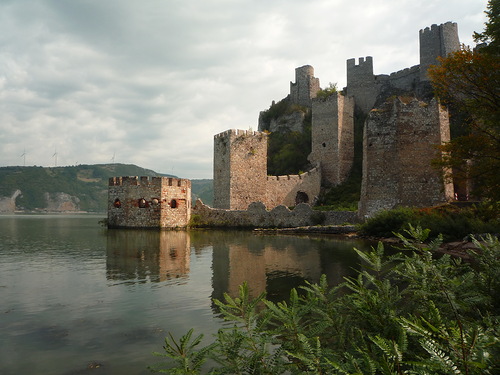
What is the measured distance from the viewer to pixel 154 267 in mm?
10602

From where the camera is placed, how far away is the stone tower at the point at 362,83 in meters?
39.1

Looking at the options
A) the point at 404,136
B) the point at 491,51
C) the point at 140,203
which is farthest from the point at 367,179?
the point at 140,203

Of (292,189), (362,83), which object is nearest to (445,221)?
(292,189)

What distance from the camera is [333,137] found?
112ft

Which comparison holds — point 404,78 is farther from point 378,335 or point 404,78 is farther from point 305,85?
point 378,335

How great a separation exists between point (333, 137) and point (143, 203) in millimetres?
18350

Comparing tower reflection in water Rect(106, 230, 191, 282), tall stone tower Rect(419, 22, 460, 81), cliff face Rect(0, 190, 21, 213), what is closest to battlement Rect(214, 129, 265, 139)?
tower reflection in water Rect(106, 230, 191, 282)

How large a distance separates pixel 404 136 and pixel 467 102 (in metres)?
11.2

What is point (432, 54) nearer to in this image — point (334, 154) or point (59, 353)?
point (334, 154)

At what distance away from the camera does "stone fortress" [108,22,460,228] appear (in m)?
21.0

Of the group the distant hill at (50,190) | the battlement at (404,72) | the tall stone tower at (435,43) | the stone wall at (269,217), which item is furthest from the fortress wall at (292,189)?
the distant hill at (50,190)

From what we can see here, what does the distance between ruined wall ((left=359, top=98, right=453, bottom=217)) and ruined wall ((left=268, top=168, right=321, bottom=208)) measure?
10912 mm

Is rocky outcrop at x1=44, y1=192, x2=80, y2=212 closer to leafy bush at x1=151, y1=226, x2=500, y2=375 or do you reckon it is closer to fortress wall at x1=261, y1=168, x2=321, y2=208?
fortress wall at x1=261, y1=168, x2=321, y2=208

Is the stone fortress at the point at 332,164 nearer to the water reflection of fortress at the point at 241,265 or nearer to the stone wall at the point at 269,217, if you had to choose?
the stone wall at the point at 269,217
